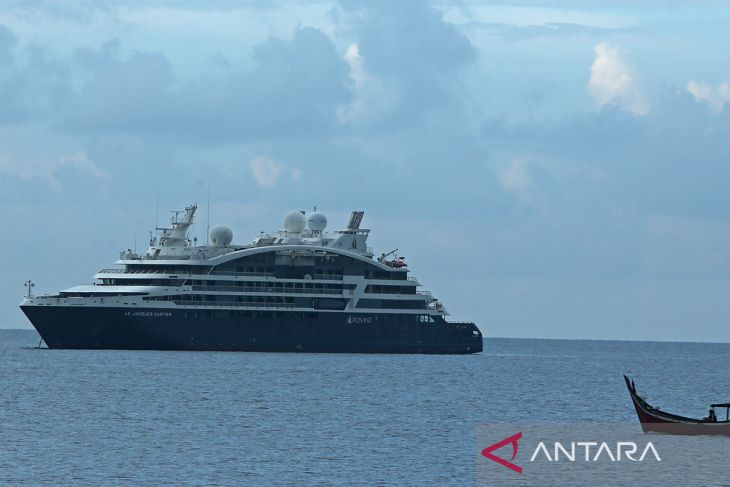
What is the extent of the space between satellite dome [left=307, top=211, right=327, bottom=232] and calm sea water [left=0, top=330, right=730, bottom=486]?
35.0ft

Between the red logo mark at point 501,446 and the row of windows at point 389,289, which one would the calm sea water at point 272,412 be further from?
the row of windows at point 389,289

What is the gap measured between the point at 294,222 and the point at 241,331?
1141cm

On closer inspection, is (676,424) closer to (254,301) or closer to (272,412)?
(272,412)

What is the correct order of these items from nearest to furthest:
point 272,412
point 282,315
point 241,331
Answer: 1. point 272,412
2. point 241,331
3. point 282,315

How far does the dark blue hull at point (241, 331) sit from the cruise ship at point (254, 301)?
0.07 meters

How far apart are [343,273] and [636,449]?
59610mm

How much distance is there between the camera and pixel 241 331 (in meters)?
110

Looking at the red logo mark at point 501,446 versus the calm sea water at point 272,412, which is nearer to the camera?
the calm sea water at point 272,412

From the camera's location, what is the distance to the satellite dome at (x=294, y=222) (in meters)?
117

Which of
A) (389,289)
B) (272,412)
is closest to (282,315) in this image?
(389,289)

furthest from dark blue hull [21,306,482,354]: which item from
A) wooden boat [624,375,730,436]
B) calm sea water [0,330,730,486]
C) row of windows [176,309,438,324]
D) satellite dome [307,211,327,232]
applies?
wooden boat [624,375,730,436]

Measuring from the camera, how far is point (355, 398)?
254 ft

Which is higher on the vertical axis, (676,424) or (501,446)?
(676,424)

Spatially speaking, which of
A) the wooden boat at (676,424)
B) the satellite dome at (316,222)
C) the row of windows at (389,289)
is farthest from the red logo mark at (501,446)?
the satellite dome at (316,222)
